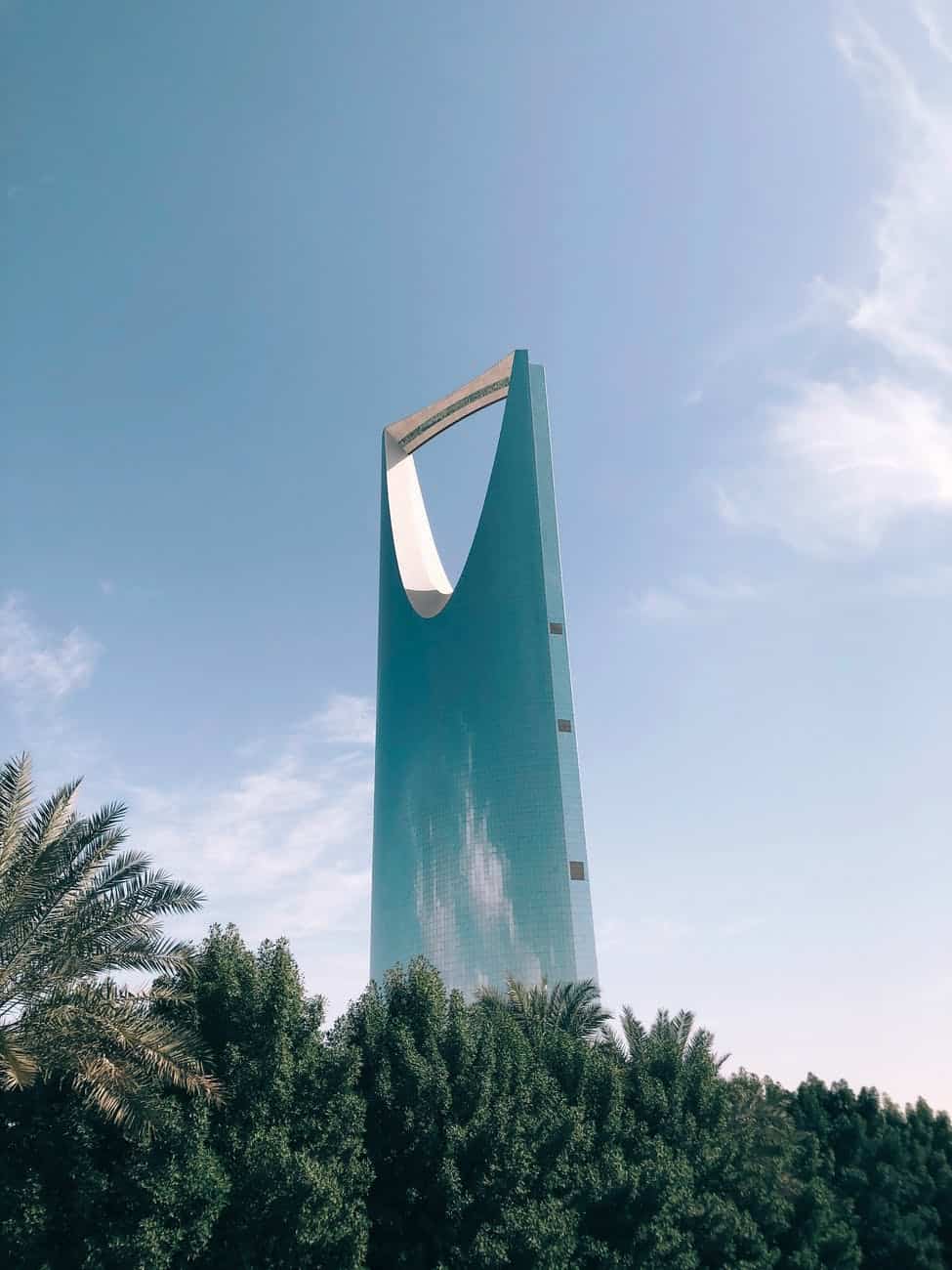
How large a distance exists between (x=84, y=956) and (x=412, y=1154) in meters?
7.72

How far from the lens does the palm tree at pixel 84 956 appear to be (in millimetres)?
15469

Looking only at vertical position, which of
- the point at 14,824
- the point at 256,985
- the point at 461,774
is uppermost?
the point at 461,774

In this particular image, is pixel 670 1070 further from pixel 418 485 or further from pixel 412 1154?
pixel 418 485

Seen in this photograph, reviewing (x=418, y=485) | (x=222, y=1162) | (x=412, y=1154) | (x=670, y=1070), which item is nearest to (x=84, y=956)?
(x=222, y=1162)

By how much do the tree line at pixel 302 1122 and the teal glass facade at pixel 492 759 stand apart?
89.2ft

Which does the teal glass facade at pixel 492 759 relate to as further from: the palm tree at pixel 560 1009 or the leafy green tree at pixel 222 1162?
the leafy green tree at pixel 222 1162

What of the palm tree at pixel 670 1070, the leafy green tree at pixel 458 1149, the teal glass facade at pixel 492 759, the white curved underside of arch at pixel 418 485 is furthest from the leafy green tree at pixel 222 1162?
the white curved underside of arch at pixel 418 485

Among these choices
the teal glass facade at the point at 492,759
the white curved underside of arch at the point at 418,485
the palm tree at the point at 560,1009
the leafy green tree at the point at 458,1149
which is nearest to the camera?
the leafy green tree at the point at 458,1149

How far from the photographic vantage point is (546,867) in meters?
52.8

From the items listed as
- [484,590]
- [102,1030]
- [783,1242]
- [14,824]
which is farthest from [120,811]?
[484,590]

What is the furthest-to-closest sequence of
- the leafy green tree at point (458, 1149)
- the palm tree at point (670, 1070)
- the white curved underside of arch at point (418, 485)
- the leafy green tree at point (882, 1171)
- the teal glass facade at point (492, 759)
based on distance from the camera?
the white curved underside of arch at point (418, 485) → the teal glass facade at point (492, 759) → the leafy green tree at point (882, 1171) → the palm tree at point (670, 1070) → the leafy green tree at point (458, 1149)

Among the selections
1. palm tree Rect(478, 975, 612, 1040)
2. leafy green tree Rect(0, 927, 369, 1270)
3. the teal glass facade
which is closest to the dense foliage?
leafy green tree Rect(0, 927, 369, 1270)

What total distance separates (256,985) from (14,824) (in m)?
5.15

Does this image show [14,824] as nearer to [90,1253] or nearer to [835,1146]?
[90,1253]
